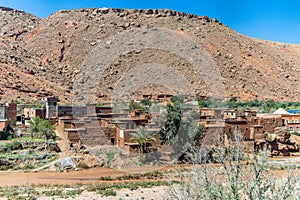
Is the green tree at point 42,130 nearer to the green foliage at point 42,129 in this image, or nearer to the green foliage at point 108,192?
the green foliage at point 42,129

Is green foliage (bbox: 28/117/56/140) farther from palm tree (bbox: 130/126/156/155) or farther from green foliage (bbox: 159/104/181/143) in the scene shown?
green foliage (bbox: 159/104/181/143)

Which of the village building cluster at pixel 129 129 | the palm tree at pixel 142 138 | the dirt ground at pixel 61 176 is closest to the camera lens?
the dirt ground at pixel 61 176

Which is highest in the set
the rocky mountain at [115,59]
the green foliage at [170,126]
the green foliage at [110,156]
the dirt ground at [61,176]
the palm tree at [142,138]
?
the rocky mountain at [115,59]

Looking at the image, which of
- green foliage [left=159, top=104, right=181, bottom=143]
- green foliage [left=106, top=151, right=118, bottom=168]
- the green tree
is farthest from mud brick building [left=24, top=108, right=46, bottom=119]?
green foliage [left=159, top=104, right=181, bottom=143]

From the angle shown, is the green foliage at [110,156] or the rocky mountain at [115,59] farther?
the rocky mountain at [115,59]

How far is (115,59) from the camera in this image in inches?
2470

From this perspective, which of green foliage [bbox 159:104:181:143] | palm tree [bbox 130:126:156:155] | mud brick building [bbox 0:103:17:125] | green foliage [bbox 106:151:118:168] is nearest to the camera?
green foliage [bbox 106:151:118:168]

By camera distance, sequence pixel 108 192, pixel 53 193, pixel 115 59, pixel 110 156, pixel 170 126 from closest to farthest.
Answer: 1. pixel 53 193
2. pixel 108 192
3. pixel 110 156
4. pixel 170 126
5. pixel 115 59

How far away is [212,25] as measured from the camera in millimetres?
83375

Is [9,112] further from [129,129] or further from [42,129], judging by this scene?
[129,129]

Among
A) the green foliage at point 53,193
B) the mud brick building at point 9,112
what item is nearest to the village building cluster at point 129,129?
the mud brick building at point 9,112

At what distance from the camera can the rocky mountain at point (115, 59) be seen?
55.7 metres

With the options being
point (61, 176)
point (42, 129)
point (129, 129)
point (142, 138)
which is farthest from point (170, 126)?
point (42, 129)

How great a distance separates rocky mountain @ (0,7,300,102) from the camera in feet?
183
